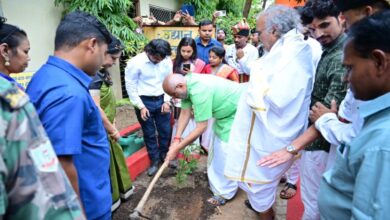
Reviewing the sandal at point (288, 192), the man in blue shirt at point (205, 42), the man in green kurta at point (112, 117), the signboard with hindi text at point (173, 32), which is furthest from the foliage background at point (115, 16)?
the sandal at point (288, 192)

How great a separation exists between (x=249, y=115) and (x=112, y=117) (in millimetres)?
1361

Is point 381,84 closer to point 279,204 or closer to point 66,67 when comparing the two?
point 66,67

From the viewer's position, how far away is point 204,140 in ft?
14.0

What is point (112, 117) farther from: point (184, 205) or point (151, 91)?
point (184, 205)

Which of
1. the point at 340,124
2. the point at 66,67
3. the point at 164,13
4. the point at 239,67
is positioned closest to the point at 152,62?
the point at 239,67

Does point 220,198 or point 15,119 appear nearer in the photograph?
point 15,119

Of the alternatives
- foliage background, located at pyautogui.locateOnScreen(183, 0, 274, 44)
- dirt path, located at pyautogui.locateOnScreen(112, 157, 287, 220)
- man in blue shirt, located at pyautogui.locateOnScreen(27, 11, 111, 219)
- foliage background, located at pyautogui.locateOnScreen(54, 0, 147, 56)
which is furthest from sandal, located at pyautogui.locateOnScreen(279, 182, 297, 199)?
foliage background, located at pyautogui.locateOnScreen(183, 0, 274, 44)

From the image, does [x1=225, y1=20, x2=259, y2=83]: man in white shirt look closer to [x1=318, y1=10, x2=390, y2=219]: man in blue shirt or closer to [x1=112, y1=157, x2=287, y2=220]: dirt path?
[x1=112, y1=157, x2=287, y2=220]: dirt path

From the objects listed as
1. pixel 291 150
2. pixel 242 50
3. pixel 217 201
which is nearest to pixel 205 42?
pixel 242 50

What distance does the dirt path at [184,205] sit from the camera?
9.39 feet

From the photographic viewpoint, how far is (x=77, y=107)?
1.27 m

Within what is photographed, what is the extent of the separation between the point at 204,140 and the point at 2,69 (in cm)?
280

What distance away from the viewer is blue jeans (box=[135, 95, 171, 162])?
3.67 m

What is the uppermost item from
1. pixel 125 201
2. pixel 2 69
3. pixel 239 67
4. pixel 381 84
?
pixel 381 84
